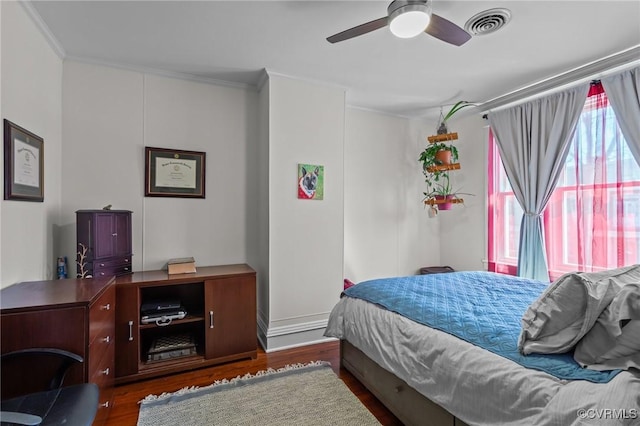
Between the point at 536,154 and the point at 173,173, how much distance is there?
142 inches

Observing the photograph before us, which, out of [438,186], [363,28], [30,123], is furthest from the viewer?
[438,186]

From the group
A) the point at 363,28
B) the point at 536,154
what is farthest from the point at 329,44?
the point at 536,154

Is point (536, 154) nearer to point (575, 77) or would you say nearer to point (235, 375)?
point (575, 77)

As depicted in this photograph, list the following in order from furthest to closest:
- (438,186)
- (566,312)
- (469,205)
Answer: (438,186), (469,205), (566,312)

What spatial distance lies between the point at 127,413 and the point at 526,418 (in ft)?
7.21

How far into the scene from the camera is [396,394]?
1774 millimetres

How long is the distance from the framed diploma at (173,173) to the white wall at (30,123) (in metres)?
0.66

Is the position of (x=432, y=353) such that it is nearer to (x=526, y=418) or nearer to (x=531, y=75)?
(x=526, y=418)

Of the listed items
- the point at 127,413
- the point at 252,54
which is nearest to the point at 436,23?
the point at 252,54

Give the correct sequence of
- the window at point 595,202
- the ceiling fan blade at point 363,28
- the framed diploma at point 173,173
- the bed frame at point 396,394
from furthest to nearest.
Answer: the framed diploma at point 173,173 → the window at point 595,202 → the ceiling fan blade at point 363,28 → the bed frame at point 396,394

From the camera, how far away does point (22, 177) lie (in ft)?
6.20

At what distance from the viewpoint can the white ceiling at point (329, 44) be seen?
193cm

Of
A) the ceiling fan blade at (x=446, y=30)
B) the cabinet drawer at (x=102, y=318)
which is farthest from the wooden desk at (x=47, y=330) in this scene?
the ceiling fan blade at (x=446, y=30)

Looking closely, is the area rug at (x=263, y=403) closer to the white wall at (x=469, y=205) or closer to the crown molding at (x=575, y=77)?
the white wall at (x=469, y=205)
